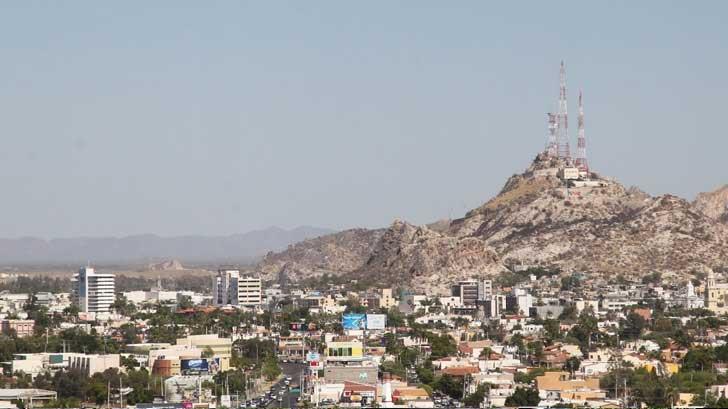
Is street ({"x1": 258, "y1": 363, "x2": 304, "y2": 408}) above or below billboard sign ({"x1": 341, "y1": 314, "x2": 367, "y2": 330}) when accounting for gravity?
below

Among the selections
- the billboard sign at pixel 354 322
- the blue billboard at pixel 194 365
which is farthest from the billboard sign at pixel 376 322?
the blue billboard at pixel 194 365

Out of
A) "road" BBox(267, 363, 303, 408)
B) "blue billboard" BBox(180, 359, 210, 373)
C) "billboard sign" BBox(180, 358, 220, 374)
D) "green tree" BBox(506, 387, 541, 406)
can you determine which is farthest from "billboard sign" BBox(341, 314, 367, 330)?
"green tree" BBox(506, 387, 541, 406)

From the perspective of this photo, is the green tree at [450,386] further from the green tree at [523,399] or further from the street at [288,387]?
the green tree at [523,399]

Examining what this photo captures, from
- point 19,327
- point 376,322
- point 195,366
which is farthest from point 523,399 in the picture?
point 19,327

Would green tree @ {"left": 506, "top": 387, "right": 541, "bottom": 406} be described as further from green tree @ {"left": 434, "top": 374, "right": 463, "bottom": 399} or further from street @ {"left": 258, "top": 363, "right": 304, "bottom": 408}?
street @ {"left": 258, "top": 363, "right": 304, "bottom": 408}

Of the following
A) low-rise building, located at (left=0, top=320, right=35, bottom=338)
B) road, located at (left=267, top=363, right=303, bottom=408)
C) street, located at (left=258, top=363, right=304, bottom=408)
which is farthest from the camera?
low-rise building, located at (left=0, top=320, right=35, bottom=338)

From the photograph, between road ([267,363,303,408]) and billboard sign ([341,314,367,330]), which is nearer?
road ([267,363,303,408])

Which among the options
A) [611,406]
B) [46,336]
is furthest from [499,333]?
[611,406]
